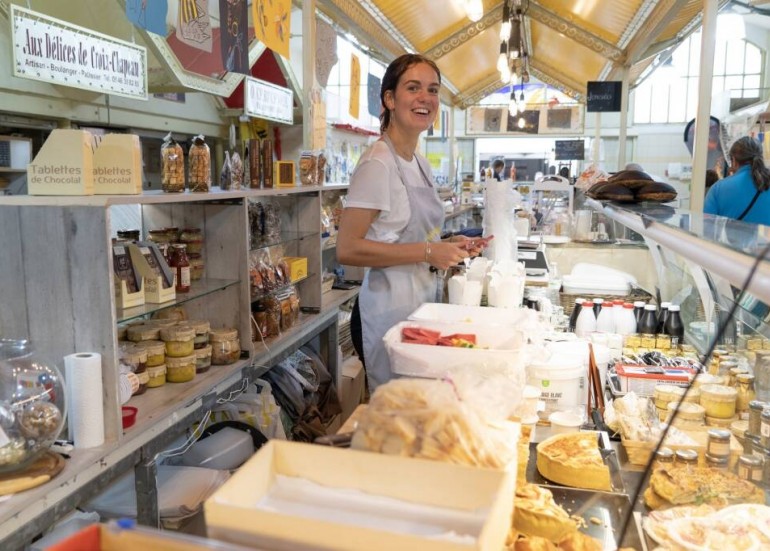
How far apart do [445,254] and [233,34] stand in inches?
92.9

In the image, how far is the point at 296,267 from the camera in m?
4.13

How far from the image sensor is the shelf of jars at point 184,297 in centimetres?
266

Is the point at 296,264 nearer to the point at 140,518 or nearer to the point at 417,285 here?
the point at 417,285

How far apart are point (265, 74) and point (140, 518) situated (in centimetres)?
730

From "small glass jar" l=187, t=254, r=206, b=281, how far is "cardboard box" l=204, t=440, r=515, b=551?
2450 mm

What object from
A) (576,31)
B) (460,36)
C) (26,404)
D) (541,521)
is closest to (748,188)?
(541,521)

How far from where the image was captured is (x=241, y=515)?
2.82ft

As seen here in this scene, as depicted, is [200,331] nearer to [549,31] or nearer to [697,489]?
[697,489]

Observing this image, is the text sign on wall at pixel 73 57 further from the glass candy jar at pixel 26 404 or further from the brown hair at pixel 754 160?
the brown hair at pixel 754 160

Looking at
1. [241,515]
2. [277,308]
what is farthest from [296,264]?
[241,515]

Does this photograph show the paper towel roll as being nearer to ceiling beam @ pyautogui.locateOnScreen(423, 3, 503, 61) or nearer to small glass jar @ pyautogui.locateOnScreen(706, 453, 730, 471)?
small glass jar @ pyautogui.locateOnScreen(706, 453, 730, 471)

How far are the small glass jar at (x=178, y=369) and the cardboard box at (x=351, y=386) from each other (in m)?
2.13

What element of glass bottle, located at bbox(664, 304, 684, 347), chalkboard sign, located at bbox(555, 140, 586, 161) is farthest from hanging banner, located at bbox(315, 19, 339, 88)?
chalkboard sign, located at bbox(555, 140, 586, 161)

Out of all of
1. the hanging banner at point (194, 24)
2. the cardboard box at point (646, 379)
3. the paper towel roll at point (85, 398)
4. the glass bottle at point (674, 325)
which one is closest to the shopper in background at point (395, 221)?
the cardboard box at point (646, 379)
